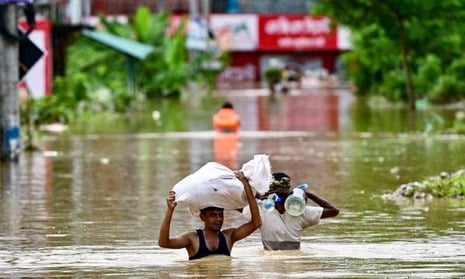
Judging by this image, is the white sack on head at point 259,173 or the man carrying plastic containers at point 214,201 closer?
the man carrying plastic containers at point 214,201

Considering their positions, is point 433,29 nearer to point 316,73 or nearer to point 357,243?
point 357,243

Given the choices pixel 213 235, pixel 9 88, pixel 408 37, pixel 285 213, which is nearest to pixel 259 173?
pixel 213 235

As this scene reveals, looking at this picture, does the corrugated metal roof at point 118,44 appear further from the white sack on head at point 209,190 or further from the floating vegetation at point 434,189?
the white sack on head at point 209,190

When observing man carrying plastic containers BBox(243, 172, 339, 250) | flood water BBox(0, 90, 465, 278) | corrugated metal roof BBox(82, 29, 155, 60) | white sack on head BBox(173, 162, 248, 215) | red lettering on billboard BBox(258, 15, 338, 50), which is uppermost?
red lettering on billboard BBox(258, 15, 338, 50)

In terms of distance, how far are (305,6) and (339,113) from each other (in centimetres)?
5194

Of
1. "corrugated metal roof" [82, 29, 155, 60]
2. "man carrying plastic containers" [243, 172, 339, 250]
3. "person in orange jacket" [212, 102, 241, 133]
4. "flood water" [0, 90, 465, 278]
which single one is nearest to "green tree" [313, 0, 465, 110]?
"flood water" [0, 90, 465, 278]

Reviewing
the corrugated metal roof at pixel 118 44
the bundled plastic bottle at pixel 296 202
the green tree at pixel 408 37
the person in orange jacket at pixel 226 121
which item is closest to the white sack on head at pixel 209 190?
the bundled plastic bottle at pixel 296 202

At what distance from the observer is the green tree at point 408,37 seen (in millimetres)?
45344

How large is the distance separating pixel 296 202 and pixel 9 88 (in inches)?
514

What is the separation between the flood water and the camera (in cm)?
1218

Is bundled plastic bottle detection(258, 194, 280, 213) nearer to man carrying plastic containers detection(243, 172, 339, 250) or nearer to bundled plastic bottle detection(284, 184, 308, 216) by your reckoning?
man carrying plastic containers detection(243, 172, 339, 250)

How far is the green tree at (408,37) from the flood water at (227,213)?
25.0 ft

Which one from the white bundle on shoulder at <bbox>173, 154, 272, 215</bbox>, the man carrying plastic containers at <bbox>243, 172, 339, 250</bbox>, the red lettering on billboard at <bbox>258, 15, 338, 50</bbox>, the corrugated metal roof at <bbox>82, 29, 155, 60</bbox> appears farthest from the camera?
the red lettering on billboard at <bbox>258, 15, 338, 50</bbox>

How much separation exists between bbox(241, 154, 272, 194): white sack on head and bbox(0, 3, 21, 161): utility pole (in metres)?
13.1
